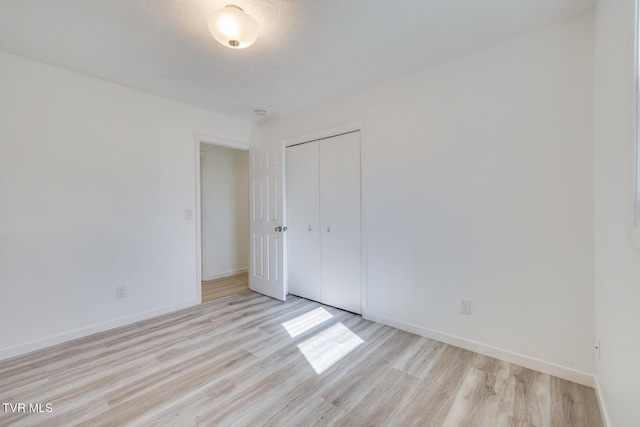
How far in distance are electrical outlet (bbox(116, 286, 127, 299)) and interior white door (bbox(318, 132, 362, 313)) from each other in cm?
205

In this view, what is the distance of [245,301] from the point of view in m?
3.34

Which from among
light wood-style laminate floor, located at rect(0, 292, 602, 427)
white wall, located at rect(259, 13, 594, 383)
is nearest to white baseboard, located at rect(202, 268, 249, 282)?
Result: light wood-style laminate floor, located at rect(0, 292, 602, 427)

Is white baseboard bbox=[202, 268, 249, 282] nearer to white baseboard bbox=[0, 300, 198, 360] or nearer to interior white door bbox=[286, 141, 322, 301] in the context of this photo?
white baseboard bbox=[0, 300, 198, 360]

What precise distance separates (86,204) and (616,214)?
369 cm

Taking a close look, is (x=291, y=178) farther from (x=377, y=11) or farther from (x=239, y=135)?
(x=377, y=11)

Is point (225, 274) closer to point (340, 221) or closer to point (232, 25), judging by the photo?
point (340, 221)

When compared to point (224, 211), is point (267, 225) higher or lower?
lower

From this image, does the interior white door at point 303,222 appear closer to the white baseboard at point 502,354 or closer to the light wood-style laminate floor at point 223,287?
the light wood-style laminate floor at point 223,287

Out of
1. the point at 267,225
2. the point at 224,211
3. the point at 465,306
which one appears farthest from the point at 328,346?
the point at 224,211

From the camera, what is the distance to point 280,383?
1.77 meters

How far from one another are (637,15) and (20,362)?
3980 mm

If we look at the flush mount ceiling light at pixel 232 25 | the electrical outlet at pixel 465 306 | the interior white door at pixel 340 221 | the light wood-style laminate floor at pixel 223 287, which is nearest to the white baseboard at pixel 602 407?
the electrical outlet at pixel 465 306

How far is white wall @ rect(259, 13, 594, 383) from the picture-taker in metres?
1.74

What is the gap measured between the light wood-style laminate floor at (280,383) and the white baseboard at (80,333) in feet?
0.25
